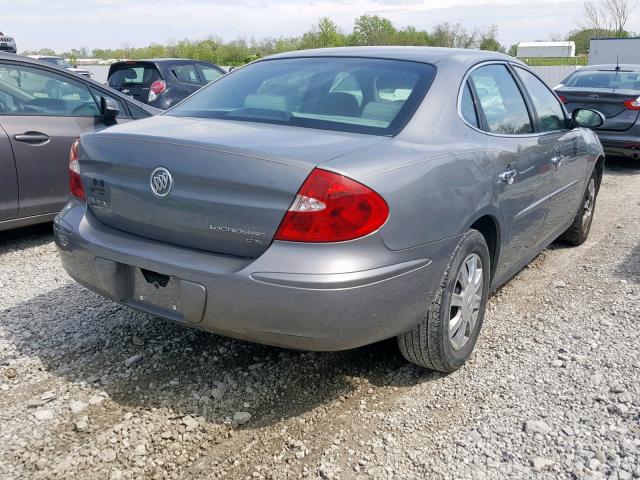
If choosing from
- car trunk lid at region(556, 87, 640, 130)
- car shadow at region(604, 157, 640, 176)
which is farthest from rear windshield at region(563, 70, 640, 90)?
car shadow at region(604, 157, 640, 176)

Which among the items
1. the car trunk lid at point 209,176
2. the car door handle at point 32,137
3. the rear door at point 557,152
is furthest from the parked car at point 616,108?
the car trunk lid at point 209,176

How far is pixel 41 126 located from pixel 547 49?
82.6m

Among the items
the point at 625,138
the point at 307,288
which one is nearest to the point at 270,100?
the point at 307,288

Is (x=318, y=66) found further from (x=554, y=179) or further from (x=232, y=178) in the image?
(x=554, y=179)

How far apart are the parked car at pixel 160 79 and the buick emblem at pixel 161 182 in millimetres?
8197

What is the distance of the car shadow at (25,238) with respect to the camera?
4965mm

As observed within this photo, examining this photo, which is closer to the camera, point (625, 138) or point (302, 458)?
point (302, 458)

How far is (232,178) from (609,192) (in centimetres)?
641

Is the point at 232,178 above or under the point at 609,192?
above

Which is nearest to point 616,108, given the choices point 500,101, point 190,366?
point 500,101

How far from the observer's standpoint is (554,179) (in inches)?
154

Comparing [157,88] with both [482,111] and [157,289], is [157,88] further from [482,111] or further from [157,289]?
[157,289]

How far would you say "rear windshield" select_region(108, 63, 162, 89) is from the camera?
10695mm

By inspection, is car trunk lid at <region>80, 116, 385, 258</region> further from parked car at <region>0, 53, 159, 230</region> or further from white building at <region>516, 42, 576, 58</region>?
white building at <region>516, 42, 576, 58</region>
